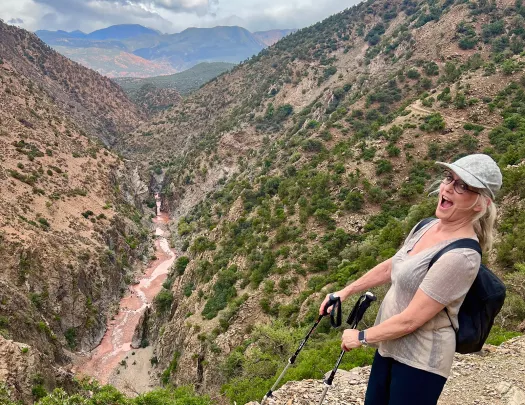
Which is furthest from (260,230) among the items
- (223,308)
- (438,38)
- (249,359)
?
(438,38)

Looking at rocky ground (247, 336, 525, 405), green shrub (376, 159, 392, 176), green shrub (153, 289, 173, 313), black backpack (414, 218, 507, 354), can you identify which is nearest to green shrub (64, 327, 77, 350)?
green shrub (153, 289, 173, 313)

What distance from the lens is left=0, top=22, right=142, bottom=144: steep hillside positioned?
9662cm

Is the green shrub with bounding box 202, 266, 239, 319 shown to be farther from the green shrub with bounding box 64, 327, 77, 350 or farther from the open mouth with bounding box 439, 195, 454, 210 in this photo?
the open mouth with bounding box 439, 195, 454, 210

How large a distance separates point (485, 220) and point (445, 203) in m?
0.33

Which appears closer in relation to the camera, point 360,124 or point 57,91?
point 360,124

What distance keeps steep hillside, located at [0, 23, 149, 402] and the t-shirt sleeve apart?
1846cm

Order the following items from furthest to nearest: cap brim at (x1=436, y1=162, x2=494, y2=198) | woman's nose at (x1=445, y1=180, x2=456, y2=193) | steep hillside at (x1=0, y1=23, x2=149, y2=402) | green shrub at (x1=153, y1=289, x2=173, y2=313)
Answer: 1. green shrub at (x1=153, y1=289, x2=173, y2=313)
2. steep hillside at (x1=0, y1=23, x2=149, y2=402)
3. woman's nose at (x1=445, y1=180, x2=456, y2=193)
4. cap brim at (x1=436, y1=162, x2=494, y2=198)

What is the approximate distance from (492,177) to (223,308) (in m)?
25.5

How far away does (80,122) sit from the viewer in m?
95.2

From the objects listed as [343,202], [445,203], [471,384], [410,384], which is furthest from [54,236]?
[445,203]

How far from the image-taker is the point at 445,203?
3.16 metres

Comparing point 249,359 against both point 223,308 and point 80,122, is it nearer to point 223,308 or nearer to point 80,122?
point 223,308

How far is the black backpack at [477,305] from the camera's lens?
293 cm

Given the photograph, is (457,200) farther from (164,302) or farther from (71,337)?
(71,337)
